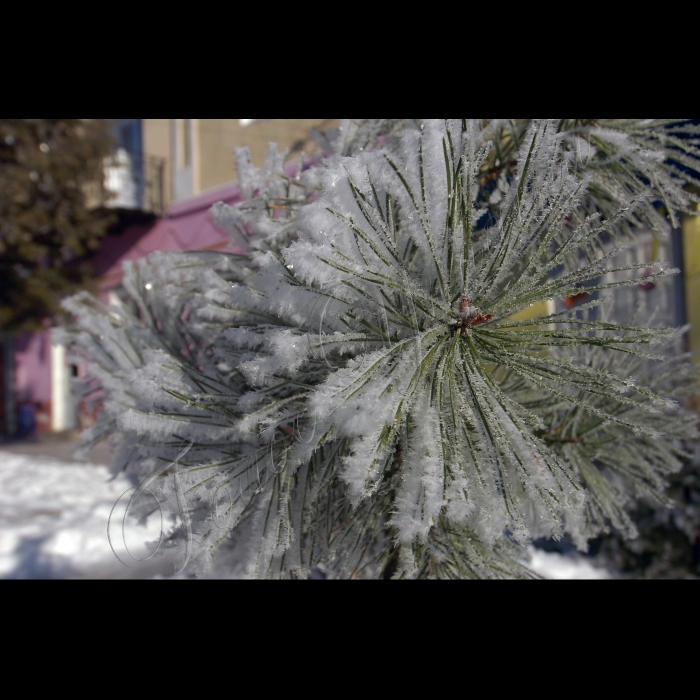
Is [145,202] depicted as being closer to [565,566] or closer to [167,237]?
[167,237]

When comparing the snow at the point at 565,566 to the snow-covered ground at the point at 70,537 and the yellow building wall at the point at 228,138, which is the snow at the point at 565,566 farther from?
the yellow building wall at the point at 228,138

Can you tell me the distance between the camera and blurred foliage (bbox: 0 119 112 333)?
662 cm

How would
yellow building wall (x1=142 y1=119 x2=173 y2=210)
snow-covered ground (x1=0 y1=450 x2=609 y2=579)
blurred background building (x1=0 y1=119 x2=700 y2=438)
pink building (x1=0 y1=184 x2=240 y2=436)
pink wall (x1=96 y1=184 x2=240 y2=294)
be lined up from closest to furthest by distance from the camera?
snow-covered ground (x1=0 y1=450 x2=609 y2=579)
blurred background building (x1=0 y1=119 x2=700 y2=438)
pink wall (x1=96 y1=184 x2=240 y2=294)
yellow building wall (x1=142 y1=119 x2=173 y2=210)
pink building (x1=0 y1=184 x2=240 y2=436)

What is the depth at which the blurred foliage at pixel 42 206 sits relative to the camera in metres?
6.62

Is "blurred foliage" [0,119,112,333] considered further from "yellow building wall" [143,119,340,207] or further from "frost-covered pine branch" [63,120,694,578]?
"frost-covered pine branch" [63,120,694,578]

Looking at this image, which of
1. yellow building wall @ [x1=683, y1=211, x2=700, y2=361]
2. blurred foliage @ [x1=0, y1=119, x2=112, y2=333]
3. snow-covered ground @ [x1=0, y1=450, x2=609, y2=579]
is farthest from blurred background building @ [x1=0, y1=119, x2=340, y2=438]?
yellow building wall @ [x1=683, y1=211, x2=700, y2=361]

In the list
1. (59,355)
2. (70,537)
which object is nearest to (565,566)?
(70,537)

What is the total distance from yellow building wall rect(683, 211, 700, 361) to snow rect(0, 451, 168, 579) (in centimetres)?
294

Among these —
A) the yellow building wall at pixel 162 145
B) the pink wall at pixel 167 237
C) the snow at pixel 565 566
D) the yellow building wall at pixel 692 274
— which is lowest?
the snow at pixel 565 566

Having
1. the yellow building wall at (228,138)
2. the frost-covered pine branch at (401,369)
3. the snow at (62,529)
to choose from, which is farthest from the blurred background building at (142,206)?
the frost-covered pine branch at (401,369)

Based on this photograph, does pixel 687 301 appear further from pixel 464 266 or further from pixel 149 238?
pixel 149 238

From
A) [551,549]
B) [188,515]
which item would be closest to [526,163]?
[188,515]

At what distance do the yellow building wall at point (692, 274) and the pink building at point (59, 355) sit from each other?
556 centimetres
